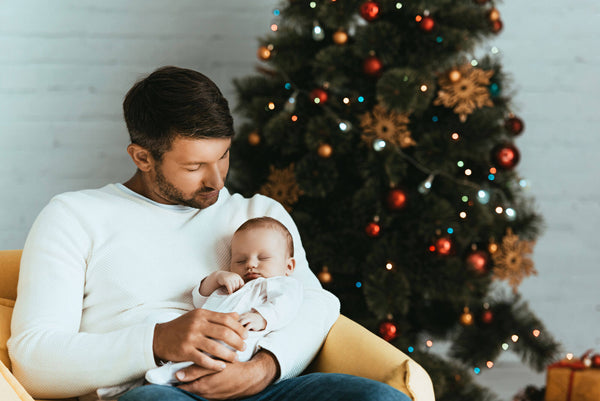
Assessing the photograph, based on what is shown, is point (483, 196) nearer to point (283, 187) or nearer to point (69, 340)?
point (283, 187)

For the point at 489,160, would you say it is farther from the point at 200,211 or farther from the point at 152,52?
the point at 152,52

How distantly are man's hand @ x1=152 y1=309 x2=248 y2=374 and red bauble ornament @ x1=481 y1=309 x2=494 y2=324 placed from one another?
135 centimetres

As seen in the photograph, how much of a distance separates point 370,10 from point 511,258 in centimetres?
104

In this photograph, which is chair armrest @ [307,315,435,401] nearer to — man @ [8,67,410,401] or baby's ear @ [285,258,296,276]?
man @ [8,67,410,401]

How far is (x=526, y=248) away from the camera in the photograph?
2238 millimetres

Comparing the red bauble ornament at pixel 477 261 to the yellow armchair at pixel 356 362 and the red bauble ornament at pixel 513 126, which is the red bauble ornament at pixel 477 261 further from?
the yellow armchair at pixel 356 362

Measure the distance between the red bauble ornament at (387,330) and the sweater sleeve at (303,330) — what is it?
733mm

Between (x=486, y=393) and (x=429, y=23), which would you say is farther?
(x=486, y=393)

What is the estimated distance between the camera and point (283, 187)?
2.29m

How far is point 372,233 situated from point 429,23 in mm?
768

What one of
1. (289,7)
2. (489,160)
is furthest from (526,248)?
(289,7)

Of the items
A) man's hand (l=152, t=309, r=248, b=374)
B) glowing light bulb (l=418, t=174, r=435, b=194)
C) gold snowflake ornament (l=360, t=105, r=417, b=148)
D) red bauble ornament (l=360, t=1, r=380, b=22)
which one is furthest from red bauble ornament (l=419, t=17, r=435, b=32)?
man's hand (l=152, t=309, r=248, b=374)

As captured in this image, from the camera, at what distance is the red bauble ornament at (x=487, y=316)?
7.59 ft

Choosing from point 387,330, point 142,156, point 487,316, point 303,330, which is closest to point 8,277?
point 142,156
